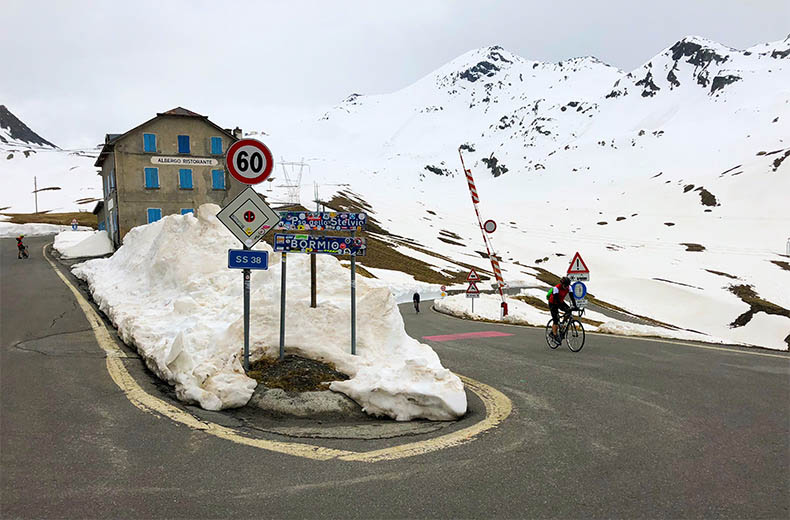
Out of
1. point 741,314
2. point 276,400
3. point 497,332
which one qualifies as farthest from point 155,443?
point 741,314

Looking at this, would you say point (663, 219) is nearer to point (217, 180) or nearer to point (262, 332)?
point (217, 180)

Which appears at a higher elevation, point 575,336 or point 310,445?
point 310,445

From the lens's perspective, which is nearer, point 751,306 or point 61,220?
point 751,306

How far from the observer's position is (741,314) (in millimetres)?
49844

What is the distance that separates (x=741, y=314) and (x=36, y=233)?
254ft

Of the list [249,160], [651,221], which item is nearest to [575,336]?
[249,160]

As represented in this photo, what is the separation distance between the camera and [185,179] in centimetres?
3994

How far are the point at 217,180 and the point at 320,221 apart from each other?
122 ft

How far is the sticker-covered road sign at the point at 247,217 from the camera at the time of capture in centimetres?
682

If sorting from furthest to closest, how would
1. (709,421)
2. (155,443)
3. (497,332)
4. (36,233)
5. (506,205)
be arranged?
(506,205) → (36,233) → (497,332) → (709,421) → (155,443)

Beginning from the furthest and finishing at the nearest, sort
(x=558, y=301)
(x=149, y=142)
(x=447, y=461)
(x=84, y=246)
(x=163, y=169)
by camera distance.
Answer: (x=163, y=169) < (x=149, y=142) < (x=84, y=246) < (x=558, y=301) < (x=447, y=461)

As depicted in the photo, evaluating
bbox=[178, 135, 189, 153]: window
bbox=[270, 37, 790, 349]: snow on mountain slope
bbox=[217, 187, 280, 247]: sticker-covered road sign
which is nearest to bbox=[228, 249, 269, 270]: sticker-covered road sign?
bbox=[217, 187, 280, 247]: sticker-covered road sign

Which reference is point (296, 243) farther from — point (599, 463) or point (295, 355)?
point (599, 463)

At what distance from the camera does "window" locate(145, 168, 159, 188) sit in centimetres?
3880
